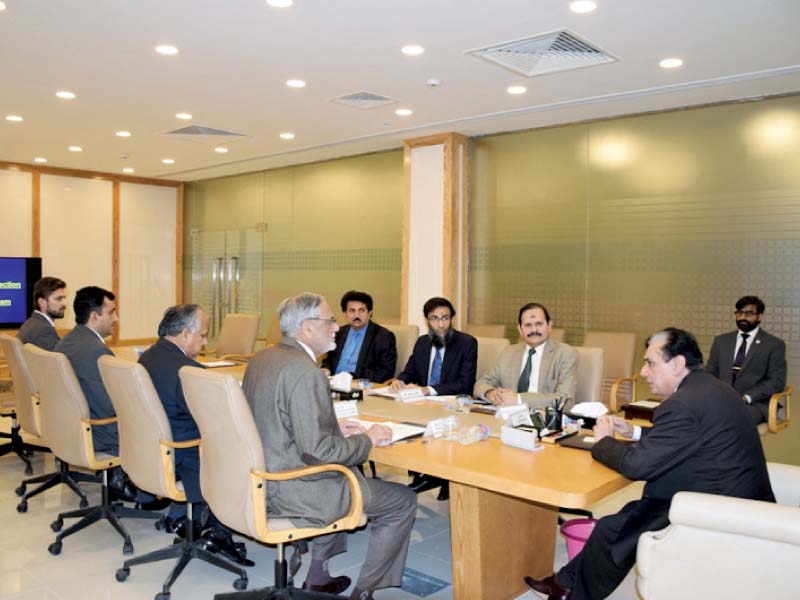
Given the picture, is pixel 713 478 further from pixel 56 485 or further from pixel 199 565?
pixel 56 485

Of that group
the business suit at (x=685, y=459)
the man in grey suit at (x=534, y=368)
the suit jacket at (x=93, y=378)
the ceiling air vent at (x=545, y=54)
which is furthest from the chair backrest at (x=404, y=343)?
the business suit at (x=685, y=459)

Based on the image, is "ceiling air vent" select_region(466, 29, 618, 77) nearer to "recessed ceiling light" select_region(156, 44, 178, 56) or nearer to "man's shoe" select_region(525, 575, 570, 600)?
"recessed ceiling light" select_region(156, 44, 178, 56)

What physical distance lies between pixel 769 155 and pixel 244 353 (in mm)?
5263

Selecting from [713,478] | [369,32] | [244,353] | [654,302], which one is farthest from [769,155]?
[244,353]

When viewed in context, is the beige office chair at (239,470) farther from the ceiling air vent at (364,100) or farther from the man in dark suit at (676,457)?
the ceiling air vent at (364,100)

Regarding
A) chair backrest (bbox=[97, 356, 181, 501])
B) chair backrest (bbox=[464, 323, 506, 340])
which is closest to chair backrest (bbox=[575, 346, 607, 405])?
chair backrest (bbox=[97, 356, 181, 501])

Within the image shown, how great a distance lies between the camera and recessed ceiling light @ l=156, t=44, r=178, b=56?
5016 mm

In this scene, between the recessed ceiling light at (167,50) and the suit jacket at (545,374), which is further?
the recessed ceiling light at (167,50)

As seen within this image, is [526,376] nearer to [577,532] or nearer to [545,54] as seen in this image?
[577,532]

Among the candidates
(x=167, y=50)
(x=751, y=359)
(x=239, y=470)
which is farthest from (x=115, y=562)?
(x=751, y=359)

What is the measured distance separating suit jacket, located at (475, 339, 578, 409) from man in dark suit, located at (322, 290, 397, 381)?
119cm

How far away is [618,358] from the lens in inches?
252

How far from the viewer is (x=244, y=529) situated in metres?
2.92

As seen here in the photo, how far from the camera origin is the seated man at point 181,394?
12.0 feet
